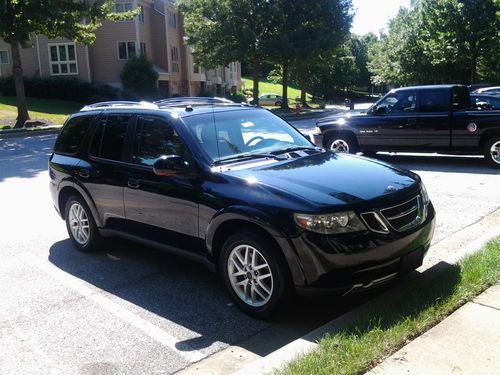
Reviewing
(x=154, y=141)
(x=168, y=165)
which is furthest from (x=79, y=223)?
(x=168, y=165)

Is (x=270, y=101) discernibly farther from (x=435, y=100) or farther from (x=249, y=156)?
(x=249, y=156)

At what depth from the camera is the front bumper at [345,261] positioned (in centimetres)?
380

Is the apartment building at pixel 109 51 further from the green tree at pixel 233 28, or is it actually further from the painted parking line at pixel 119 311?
the painted parking line at pixel 119 311

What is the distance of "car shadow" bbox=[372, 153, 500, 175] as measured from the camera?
1069 cm

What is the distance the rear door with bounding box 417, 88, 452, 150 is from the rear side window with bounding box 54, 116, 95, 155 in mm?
7411

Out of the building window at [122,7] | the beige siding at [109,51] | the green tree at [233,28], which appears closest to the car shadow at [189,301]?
the green tree at [233,28]

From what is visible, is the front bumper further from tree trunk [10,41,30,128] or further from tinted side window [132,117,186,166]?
tree trunk [10,41,30,128]

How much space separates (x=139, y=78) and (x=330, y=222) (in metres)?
36.0

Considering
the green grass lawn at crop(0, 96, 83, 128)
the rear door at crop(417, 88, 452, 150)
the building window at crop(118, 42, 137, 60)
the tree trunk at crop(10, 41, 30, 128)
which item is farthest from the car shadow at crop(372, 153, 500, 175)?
the building window at crop(118, 42, 137, 60)

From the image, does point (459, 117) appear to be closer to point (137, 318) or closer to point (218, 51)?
point (137, 318)

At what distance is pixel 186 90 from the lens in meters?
47.9

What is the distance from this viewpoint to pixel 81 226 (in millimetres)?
6113

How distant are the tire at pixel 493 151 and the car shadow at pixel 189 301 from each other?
7.26 metres

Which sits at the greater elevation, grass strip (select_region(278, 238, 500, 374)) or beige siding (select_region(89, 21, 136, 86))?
beige siding (select_region(89, 21, 136, 86))
